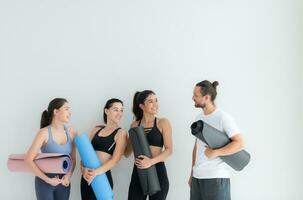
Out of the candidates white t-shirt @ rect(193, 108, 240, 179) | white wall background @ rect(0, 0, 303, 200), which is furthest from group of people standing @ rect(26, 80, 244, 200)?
white wall background @ rect(0, 0, 303, 200)

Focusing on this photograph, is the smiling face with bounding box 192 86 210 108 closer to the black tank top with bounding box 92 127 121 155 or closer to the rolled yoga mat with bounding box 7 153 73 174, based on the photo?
the black tank top with bounding box 92 127 121 155

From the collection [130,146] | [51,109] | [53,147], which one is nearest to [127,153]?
[130,146]

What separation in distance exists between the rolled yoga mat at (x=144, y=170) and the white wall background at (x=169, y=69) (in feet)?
1.65

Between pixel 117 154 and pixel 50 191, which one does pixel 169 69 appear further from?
pixel 50 191

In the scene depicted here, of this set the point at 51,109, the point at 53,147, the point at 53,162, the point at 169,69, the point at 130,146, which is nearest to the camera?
the point at 53,162

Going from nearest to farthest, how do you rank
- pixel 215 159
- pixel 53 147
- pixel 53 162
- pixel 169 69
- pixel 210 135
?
1. pixel 210 135
2. pixel 215 159
3. pixel 53 162
4. pixel 53 147
5. pixel 169 69

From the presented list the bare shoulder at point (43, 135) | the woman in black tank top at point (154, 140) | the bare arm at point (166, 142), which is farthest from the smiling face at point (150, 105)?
the bare shoulder at point (43, 135)

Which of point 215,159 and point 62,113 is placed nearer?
point 215,159

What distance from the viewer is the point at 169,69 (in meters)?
3.06

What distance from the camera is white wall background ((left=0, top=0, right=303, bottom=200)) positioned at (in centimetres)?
301

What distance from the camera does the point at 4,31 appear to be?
314cm

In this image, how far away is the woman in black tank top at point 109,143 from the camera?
261 centimetres

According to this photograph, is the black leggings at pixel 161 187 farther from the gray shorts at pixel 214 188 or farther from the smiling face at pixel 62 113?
the smiling face at pixel 62 113

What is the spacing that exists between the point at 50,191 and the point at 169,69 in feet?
4.70
